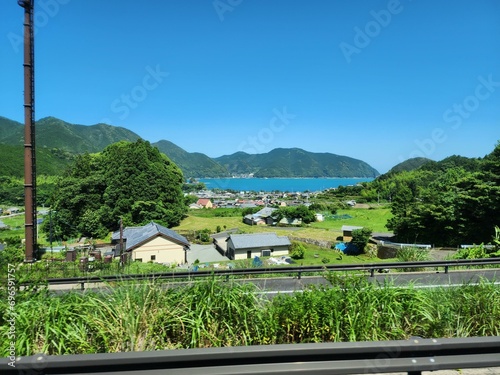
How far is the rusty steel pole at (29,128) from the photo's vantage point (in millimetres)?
21000

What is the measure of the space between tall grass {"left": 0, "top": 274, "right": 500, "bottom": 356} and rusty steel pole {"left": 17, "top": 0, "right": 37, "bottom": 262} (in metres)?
21.9

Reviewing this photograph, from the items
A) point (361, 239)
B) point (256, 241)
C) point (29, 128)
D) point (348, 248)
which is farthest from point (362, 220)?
point (29, 128)

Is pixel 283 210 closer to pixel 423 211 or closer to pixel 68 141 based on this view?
pixel 423 211

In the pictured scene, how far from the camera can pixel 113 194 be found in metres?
52.6

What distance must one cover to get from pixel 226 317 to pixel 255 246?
1520 inches

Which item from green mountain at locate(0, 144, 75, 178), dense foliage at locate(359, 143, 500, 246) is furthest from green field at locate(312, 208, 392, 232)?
green mountain at locate(0, 144, 75, 178)

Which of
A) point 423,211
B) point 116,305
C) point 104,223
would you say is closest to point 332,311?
→ point 116,305

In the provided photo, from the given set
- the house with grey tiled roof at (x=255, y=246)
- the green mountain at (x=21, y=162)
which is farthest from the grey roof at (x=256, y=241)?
the green mountain at (x=21, y=162)

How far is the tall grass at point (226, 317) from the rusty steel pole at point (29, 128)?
21860 millimetres

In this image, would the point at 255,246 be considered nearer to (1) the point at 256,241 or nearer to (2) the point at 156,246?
(1) the point at 256,241

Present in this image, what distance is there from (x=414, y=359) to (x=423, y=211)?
141 ft

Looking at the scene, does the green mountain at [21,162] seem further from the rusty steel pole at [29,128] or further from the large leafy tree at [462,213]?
the large leafy tree at [462,213]

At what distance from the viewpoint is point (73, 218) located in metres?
52.3

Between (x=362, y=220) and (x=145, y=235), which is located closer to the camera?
(x=145, y=235)
